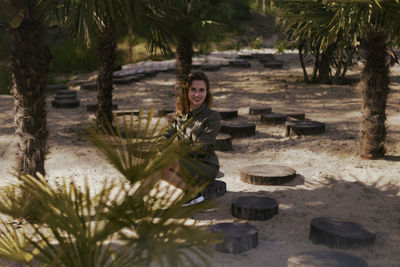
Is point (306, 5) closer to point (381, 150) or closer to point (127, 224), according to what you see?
point (381, 150)

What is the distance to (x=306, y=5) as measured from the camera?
16.0 feet

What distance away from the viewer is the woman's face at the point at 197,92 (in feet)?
14.0

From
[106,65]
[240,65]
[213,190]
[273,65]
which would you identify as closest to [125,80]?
[240,65]

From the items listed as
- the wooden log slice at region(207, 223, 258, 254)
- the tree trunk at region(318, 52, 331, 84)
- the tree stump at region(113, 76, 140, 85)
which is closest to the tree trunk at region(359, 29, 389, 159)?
the wooden log slice at region(207, 223, 258, 254)

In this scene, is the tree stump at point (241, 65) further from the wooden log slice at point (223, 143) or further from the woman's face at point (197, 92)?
the woman's face at point (197, 92)

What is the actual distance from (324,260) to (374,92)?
3.01m

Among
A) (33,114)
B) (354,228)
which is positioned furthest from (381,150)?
(33,114)

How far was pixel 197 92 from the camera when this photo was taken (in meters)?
4.29

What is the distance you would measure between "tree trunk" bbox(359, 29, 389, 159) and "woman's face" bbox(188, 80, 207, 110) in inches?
88.3

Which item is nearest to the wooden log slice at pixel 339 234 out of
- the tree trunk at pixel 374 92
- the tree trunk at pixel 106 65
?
the tree trunk at pixel 374 92

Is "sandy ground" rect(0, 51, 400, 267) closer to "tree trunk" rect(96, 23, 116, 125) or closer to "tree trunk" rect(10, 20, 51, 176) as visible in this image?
"tree trunk" rect(96, 23, 116, 125)

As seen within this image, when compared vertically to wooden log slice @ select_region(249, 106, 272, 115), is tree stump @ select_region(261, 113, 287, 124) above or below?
below

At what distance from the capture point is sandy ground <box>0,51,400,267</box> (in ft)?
12.5

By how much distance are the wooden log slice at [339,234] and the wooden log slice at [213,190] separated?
1.11 m
